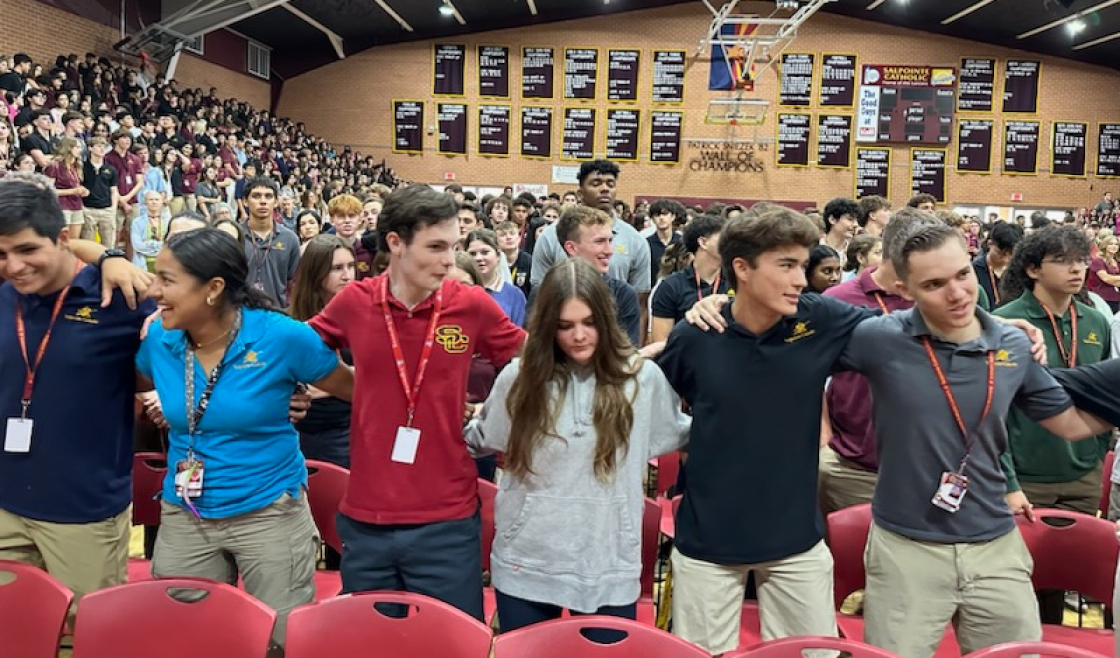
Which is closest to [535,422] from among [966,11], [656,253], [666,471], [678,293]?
[666,471]

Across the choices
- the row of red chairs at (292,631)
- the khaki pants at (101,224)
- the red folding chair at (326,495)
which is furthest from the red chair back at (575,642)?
the khaki pants at (101,224)

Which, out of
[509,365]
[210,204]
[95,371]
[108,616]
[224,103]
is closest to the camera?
[108,616]

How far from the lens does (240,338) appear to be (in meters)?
2.32

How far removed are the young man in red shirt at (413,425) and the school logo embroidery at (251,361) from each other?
0.25 metres

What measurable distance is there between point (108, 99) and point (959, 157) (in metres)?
17.3

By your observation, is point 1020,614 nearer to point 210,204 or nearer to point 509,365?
point 509,365

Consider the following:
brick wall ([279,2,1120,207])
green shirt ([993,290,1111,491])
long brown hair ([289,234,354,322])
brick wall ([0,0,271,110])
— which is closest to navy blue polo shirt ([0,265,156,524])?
long brown hair ([289,234,354,322])

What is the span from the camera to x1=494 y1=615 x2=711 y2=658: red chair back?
76.3 inches

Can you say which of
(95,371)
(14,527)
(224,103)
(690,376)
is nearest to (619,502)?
(690,376)

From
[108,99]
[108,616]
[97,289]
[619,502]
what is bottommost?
[108,616]

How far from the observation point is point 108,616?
2.09m

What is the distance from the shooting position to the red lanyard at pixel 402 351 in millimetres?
2297

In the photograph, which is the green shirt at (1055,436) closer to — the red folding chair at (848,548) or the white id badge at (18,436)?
the red folding chair at (848,548)

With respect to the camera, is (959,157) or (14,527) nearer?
(14,527)
